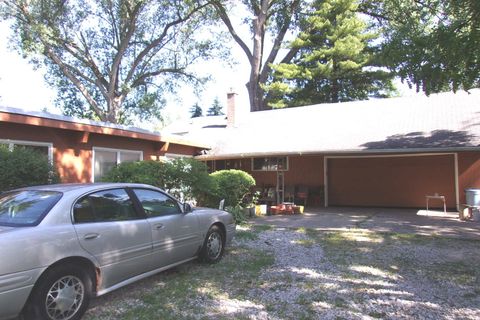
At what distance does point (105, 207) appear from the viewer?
477 centimetres

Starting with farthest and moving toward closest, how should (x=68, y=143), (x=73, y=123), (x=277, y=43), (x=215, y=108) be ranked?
(x=215, y=108) → (x=277, y=43) → (x=68, y=143) → (x=73, y=123)

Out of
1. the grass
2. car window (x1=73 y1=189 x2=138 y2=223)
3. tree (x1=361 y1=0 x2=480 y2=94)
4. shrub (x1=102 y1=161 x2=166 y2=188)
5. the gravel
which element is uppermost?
tree (x1=361 y1=0 x2=480 y2=94)

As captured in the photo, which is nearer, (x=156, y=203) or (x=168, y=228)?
(x=168, y=228)

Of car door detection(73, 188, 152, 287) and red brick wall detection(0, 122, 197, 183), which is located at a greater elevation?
red brick wall detection(0, 122, 197, 183)

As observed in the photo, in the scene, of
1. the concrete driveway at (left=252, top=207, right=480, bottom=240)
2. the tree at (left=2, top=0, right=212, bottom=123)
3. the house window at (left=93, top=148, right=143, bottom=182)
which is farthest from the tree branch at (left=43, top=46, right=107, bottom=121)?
the concrete driveway at (left=252, top=207, right=480, bottom=240)

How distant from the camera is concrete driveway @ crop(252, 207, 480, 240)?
9.73 metres

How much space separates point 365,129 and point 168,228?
11992 millimetres

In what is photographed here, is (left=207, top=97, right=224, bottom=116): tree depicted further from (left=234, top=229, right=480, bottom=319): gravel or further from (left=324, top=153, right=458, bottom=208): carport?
(left=234, top=229, right=480, bottom=319): gravel

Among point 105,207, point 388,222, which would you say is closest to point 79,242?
point 105,207

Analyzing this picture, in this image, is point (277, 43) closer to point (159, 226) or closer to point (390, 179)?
point (390, 179)

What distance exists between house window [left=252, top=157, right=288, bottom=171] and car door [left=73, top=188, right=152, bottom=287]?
1288 centimetres

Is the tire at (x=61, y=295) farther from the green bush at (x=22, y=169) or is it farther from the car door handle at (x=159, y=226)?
the green bush at (x=22, y=169)

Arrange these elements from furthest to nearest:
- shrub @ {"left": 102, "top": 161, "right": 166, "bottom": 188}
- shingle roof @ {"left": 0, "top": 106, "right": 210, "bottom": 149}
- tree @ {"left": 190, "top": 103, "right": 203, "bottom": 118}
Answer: tree @ {"left": 190, "top": 103, "right": 203, "bottom": 118} → shrub @ {"left": 102, "top": 161, "right": 166, "bottom": 188} → shingle roof @ {"left": 0, "top": 106, "right": 210, "bottom": 149}

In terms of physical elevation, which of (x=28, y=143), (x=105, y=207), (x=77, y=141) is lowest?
(x=105, y=207)
